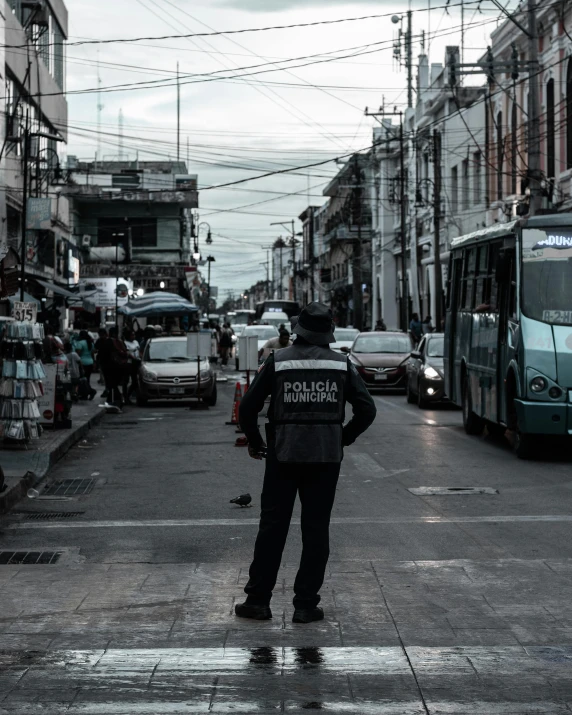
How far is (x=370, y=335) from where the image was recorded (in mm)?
34656

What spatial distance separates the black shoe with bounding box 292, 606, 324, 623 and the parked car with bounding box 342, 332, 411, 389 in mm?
24921

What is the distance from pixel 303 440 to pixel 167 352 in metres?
23.6

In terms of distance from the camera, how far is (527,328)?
53.4 ft

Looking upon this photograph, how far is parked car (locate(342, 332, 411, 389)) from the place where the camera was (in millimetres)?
32812

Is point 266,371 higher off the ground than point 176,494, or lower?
higher

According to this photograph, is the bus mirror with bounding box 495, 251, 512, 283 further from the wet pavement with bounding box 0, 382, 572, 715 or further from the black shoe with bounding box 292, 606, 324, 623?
the black shoe with bounding box 292, 606, 324, 623

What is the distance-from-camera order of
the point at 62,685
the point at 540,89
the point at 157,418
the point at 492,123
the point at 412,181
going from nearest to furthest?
the point at 62,685, the point at 157,418, the point at 540,89, the point at 492,123, the point at 412,181

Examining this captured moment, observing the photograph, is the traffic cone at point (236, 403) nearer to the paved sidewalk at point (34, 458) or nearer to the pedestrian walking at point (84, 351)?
the paved sidewalk at point (34, 458)

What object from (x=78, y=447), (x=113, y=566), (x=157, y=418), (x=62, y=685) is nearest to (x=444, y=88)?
(x=157, y=418)

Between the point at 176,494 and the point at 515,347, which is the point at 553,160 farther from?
the point at 176,494

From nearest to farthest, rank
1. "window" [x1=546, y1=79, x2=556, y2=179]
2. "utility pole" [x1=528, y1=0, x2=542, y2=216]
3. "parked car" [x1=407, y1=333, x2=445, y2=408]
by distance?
1. "parked car" [x1=407, y1=333, x2=445, y2=408]
2. "utility pole" [x1=528, y1=0, x2=542, y2=216]
3. "window" [x1=546, y1=79, x2=556, y2=179]

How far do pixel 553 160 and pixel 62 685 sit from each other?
32986mm

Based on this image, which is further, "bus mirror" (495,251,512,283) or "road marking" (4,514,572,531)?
"bus mirror" (495,251,512,283)

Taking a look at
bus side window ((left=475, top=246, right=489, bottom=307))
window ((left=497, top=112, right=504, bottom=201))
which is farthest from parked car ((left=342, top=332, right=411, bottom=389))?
bus side window ((left=475, top=246, right=489, bottom=307))
